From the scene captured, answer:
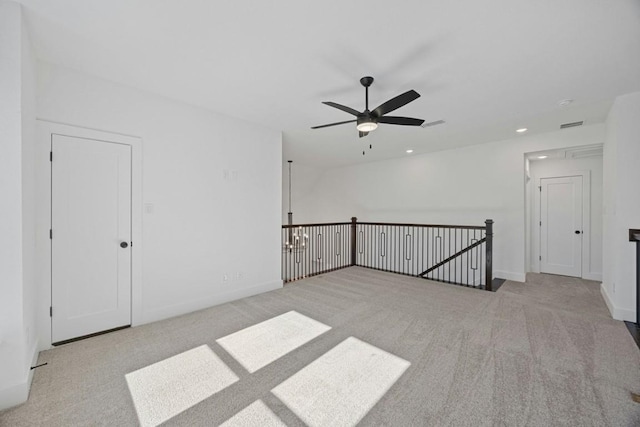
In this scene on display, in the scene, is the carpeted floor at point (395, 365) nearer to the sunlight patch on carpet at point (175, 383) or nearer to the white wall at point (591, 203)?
the sunlight patch on carpet at point (175, 383)

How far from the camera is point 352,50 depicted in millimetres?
2412

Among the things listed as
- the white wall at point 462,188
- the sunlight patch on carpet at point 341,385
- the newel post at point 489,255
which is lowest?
→ the sunlight patch on carpet at point 341,385

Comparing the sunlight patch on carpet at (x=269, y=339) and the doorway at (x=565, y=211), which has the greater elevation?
the doorway at (x=565, y=211)

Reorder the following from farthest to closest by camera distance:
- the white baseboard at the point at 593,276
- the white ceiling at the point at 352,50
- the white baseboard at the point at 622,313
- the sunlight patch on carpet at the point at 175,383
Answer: the white baseboard at the point at 593,276 → the white baseboard at the point at 622,313 → the white ceiling at the point at 352,50 → the sunlight patch on carpet at the point at 175,383

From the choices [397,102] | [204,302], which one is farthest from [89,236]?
[397,102]

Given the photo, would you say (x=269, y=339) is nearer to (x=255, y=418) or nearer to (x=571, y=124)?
(x=255, y=418)

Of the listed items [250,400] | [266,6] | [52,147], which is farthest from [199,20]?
[250,400]

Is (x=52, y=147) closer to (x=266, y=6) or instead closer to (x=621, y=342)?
(x=266, y=6)

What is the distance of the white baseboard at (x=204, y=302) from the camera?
3350 mm

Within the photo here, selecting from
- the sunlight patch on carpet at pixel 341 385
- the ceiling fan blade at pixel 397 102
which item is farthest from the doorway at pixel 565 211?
the sunlight patch on carpet at pixel 341 385

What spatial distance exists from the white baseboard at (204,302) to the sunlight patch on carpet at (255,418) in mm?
2171

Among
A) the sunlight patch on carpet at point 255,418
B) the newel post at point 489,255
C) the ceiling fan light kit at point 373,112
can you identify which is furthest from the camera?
the newel post at point 489,255

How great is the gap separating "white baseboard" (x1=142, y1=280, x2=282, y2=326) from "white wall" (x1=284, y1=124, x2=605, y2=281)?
13.9 ft

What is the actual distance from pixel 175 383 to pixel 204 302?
1733 mm
